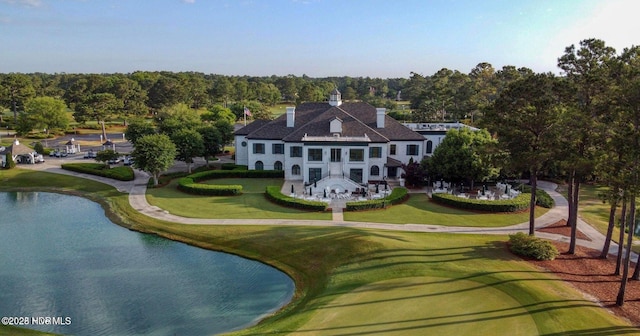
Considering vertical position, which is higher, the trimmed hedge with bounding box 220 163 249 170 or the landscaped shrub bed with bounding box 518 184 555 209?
the trimmed hedge with bounding box 220 163 249 170

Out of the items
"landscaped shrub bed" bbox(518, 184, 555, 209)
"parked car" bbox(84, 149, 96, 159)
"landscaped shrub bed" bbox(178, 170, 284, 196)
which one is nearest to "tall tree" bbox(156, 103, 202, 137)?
"landscaped shrub bed" bbox(178, 170, 284, 196)

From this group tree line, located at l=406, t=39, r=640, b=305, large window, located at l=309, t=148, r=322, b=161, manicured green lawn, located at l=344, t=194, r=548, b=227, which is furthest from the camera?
large window, located at l=309, t=148, r=322, b=161

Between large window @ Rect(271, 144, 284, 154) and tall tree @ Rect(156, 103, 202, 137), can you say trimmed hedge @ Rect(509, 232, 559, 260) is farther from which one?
tall tree @ Rect(156, 103, 202, 137)

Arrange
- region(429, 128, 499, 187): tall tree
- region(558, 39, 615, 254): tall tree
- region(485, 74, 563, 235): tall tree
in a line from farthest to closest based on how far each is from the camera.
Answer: region(429, 128, 499, 187): tall tree, region(485, 74, 563, 235): tall tree, region(558, 39, 615, 254): tall tree

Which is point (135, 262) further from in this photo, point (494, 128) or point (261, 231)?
point (494, 128)

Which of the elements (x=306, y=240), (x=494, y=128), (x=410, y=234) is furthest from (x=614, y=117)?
(x=306, y=240)

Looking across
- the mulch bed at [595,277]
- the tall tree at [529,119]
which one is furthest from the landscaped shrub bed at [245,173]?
the mulch bed at [595,277]
